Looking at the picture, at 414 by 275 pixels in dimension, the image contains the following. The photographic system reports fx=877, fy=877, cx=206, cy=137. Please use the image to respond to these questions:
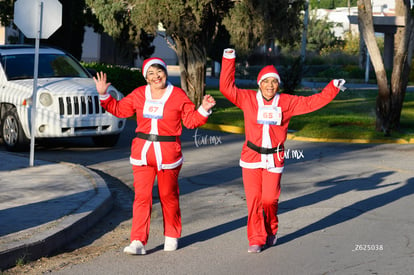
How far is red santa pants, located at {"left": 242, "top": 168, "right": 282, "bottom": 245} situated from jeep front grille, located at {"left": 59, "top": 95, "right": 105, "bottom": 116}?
7833 millimetres

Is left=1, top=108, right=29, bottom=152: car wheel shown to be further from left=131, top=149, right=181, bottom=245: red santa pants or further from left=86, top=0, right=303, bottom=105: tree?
left=86, top=0, right=303, bottom=105: tree

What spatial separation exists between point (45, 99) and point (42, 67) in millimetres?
1484

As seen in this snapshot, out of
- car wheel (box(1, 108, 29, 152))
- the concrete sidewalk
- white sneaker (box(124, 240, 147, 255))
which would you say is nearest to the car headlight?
car wheel (box(1, 108, 29, 152))

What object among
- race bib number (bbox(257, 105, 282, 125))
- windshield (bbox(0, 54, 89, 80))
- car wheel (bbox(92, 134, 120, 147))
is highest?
race bib number (bbox(257, 105, 282, 125))

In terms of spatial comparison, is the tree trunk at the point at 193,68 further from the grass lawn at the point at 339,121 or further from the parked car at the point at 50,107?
the parked car at the point at 50,107

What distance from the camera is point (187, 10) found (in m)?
24.0

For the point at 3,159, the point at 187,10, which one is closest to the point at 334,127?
the point at 187,10

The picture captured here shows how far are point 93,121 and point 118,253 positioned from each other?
792 cm

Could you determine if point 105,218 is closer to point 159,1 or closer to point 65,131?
point 65,131

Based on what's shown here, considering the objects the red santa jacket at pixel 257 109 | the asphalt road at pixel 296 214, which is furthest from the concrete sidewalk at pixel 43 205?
the red santa jacket at pixel 257 109

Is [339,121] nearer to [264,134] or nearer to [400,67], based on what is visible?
[400,67]

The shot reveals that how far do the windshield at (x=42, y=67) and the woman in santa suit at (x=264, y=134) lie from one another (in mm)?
8966

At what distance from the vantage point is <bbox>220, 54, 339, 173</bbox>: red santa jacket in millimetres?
7875

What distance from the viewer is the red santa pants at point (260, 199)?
7820 mm
